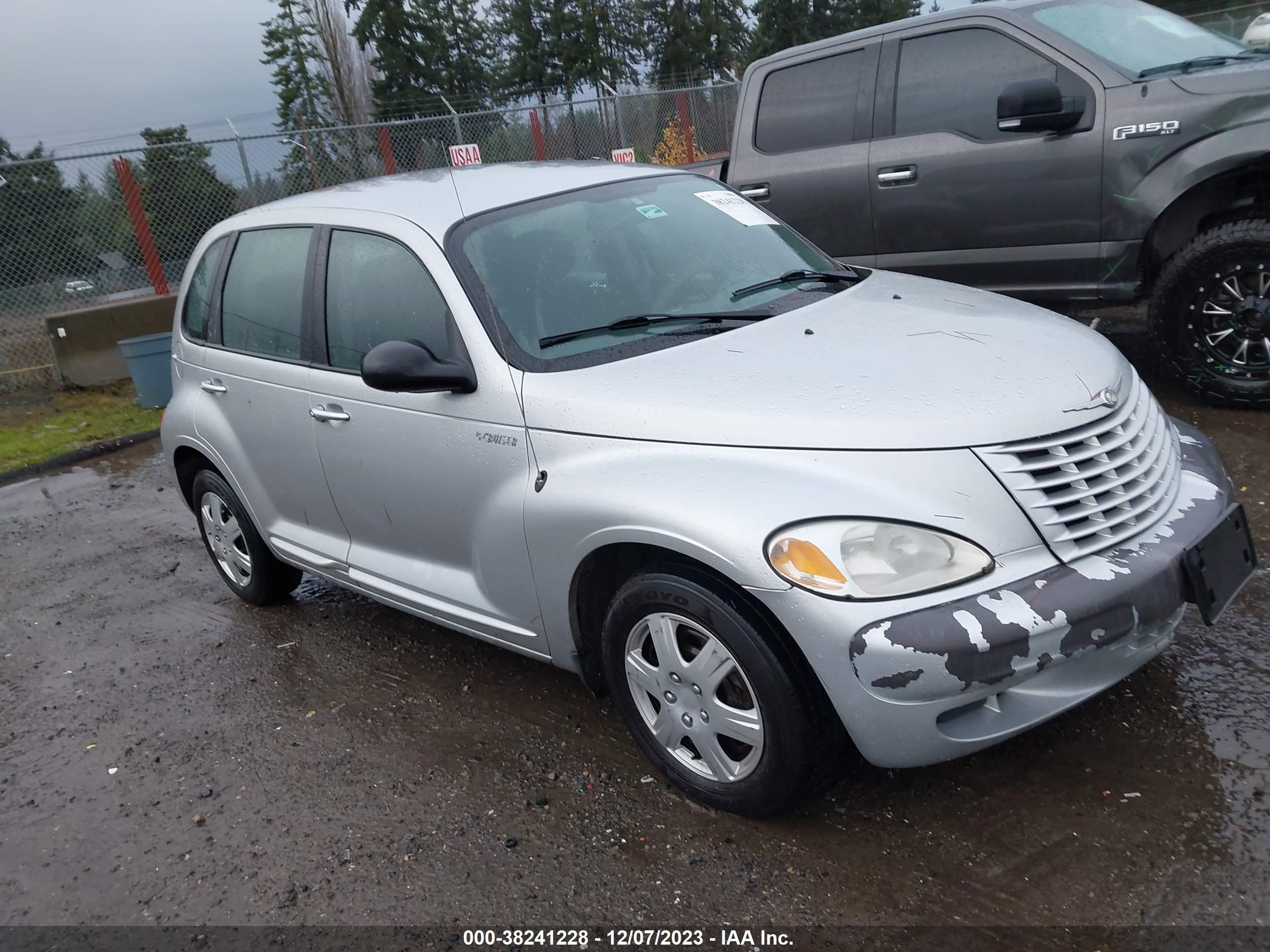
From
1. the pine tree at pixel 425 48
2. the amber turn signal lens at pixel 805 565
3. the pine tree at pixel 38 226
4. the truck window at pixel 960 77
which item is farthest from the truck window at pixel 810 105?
the pine tree at pixel 425 48

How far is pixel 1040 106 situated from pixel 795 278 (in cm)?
232

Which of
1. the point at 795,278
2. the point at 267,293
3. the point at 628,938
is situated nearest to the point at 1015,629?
the point at 628,938

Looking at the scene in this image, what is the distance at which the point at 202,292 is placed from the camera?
4859 millimetres

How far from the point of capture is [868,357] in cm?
297

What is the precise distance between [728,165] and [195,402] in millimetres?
3908

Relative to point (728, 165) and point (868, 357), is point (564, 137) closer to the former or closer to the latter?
point (728, 165)

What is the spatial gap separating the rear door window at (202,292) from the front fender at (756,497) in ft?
8.79

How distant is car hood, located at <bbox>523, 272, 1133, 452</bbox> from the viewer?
264 centimetres

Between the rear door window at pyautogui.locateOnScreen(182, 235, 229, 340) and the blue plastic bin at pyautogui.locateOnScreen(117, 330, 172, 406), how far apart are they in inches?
205

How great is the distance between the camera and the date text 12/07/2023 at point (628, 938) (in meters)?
2.54

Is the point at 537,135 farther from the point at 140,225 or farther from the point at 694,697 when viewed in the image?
the point at 694,697

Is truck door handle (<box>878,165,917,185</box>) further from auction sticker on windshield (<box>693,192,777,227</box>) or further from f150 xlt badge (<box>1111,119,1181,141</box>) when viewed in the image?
auction sticker on windshield (<box>693,192,777,227</box>)

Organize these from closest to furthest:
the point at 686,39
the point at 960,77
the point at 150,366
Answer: the point at 960,77 → the point at 150,366 → the point at 686,39

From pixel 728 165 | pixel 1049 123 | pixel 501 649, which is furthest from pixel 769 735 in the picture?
pixel 728 165
